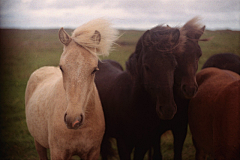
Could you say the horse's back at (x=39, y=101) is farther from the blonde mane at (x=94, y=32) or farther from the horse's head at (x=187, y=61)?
the horse's head at (x=187, y=61)

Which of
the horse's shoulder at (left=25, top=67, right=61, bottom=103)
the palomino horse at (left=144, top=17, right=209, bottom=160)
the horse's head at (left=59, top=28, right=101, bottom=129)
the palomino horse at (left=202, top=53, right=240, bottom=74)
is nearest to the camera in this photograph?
the horse's head at (left=59, top=28, right=101, bottom=129)

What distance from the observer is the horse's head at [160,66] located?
5.86 feet

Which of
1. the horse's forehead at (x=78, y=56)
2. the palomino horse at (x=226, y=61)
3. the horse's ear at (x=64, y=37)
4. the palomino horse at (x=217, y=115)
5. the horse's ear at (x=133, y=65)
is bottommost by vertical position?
the palomino horse at (x=217, y=115)

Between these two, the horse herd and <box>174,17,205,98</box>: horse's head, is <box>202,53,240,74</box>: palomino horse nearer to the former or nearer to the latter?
the horse herd

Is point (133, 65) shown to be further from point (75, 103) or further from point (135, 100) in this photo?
point (75, 103)

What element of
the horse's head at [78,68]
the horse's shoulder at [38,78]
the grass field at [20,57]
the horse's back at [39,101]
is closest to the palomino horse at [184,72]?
the grass field at [20,57]

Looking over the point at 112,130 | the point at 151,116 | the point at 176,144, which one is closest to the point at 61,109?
the point at 112,130

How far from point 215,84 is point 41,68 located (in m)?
2.35

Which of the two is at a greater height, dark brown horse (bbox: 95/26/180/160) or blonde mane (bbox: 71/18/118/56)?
blonde mane (bbox: 71/18/118/56)

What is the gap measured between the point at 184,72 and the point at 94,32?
1.01 m

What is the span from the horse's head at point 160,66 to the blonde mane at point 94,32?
340 mm

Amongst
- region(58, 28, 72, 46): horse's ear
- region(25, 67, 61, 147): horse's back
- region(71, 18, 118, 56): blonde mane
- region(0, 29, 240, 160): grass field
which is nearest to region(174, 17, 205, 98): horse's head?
region(0, 29, 240, 160): grass field

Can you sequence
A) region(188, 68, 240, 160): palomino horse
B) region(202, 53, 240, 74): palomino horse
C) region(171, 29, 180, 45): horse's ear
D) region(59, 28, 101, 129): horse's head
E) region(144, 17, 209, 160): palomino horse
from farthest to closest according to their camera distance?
region(202, 53, 240, 74): palomino horse
region(144, 17, 209, 160): palomino horse
region(171, 29, 180, 45): horse's ear
region(188, 68, 240, 160): palomino horse
region(59, 28, 101, 129): horse's head

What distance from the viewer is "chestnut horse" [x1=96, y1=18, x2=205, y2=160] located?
1810mm
